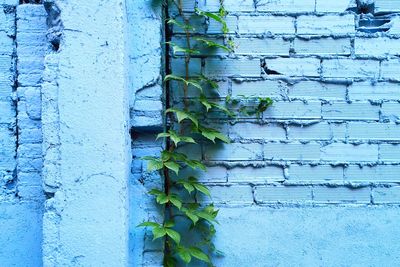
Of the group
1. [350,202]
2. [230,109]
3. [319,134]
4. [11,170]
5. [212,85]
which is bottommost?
[350,202]

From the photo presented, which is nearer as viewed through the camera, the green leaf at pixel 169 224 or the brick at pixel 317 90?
the green leaf at pixel 169 224

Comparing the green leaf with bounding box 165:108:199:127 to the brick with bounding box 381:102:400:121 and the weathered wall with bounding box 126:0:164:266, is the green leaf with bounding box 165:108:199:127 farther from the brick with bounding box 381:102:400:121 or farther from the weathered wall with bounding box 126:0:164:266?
the brick with bounding box 381:102:400:121

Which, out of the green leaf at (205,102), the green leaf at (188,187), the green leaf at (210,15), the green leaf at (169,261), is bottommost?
the green leaf at (169,261)

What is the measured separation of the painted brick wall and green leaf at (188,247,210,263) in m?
0.15

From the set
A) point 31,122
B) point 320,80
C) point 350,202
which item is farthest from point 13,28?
point 350,202

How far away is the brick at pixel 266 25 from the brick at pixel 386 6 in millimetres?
433

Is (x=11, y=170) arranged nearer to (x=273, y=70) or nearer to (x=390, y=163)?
(x=273, y=70)

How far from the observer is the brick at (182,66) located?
173cm

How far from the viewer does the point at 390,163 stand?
5.72 ft

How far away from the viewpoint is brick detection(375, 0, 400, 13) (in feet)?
5.79

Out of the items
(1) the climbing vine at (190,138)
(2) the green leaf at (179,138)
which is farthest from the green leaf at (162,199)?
(2) the green leaf at (179,138)

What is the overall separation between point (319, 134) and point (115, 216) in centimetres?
103

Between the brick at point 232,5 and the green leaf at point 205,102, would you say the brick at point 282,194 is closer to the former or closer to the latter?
the green leaf at point 205,102

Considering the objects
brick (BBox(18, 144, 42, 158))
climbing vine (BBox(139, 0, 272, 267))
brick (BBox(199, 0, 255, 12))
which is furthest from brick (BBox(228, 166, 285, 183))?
brick (BBox(18, 144, 42, 158))
